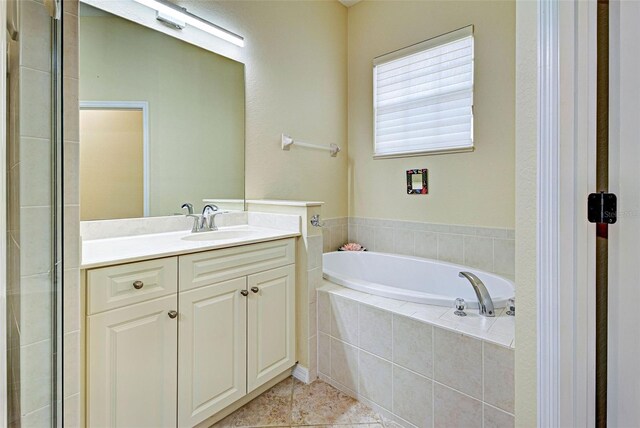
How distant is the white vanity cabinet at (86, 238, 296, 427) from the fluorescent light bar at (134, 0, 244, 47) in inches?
55.1

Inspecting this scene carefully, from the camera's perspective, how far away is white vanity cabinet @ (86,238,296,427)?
3.77ft

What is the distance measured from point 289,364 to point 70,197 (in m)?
1.39

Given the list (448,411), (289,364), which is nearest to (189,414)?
(289,364)

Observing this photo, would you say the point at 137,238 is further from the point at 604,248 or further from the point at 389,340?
the point at 604,248

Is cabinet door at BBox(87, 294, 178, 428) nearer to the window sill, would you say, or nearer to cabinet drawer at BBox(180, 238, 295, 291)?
cabinet drawer at BBox(180, 238, 295, 291)

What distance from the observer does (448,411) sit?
1.38 metres

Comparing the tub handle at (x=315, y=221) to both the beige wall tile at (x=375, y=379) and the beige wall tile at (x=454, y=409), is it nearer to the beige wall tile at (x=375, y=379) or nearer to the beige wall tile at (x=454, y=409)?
the beige wall tile at (x=375, y=379)

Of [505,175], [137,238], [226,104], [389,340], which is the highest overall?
[226,104]

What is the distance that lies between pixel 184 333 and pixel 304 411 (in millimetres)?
771

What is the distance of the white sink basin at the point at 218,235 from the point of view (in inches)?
70.9

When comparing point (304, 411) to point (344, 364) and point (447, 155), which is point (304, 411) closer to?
point (344, 364)

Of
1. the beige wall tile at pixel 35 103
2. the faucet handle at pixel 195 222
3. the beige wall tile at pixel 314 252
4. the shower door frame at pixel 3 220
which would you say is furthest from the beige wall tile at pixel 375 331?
the beige wall tile at pixel 35 103

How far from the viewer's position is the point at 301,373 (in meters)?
1.91

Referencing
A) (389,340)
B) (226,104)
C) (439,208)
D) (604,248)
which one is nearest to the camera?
(604,248)
